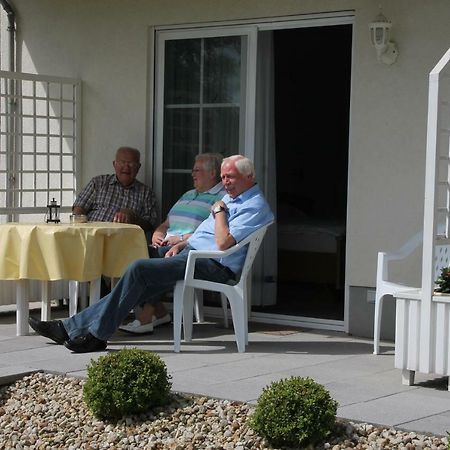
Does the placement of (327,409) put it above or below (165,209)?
below

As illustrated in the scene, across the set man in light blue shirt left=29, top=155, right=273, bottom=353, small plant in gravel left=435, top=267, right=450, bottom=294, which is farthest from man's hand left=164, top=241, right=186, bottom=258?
small plant in gravel left=435, top=267, right=450, bottom=294

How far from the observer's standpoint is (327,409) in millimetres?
4312

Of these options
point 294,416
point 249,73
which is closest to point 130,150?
point 249,73

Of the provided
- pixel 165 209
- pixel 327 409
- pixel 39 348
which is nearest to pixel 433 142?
pixel 327 409

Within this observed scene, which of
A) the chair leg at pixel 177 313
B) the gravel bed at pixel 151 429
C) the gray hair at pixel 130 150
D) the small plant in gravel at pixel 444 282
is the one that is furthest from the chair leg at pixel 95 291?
the small plant in gravel at pixel 444 282

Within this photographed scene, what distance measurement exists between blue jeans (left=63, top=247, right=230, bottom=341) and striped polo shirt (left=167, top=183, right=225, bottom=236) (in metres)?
0.88

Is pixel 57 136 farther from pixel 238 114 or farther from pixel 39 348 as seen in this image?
pixel 39 348

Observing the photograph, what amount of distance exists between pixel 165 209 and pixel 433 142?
333 cm

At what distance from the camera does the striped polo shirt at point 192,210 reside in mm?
7277

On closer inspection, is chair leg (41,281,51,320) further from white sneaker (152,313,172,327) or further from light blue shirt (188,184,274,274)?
light blue shirt (188,184,274,274)

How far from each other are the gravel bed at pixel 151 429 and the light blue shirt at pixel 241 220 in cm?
154

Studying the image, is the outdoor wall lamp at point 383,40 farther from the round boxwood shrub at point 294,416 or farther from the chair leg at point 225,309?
the round boxwood shrub at point 294,416

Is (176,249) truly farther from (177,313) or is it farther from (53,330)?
(53,330)

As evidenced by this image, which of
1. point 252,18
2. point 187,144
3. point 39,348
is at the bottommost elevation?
point 39,348
